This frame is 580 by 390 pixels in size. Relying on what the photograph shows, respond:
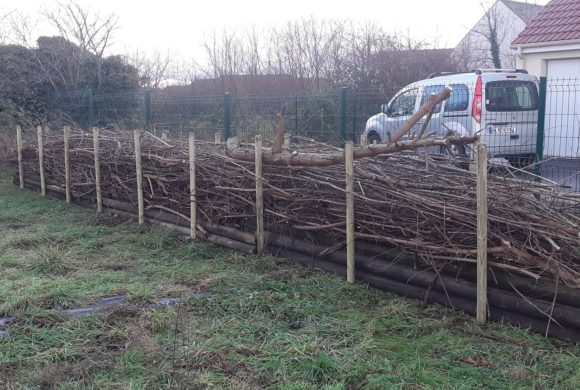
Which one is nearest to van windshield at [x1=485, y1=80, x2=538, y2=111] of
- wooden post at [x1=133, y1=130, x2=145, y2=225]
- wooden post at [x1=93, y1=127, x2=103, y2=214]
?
wooden post at [x1=133, y1=130, x2=145, y2=225]

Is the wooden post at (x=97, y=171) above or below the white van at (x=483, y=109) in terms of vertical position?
below

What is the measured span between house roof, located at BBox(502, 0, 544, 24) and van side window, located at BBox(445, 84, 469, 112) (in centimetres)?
2186

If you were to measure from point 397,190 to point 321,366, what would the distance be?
2.22m

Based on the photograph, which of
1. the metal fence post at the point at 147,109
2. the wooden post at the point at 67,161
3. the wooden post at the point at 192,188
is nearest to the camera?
the wooden post at the point at 192,188

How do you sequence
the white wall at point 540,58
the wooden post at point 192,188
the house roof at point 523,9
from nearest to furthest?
1. the wooden post at point 192,188
2. the white wall at point 540,58
3. the house roof at point 523,9

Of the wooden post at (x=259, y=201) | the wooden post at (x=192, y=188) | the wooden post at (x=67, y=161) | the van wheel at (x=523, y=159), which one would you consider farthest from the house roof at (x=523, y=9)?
the wooden post at (x=259, y=201)

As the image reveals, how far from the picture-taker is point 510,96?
11336 mm

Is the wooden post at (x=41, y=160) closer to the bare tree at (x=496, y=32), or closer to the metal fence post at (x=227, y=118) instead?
the metal fence post at (x=227, y=118)

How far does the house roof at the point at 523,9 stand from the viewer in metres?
31.0

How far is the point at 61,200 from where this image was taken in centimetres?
1215

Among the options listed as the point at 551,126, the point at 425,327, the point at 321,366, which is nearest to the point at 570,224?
the point at 425,327

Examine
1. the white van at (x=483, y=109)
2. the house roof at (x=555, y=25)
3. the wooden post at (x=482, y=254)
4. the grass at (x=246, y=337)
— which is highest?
the house roof at (x=555, y=25)

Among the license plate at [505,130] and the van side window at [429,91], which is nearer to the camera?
the license plate at [505,130]

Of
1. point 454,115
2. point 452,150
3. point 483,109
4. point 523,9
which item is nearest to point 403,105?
point 454,115
